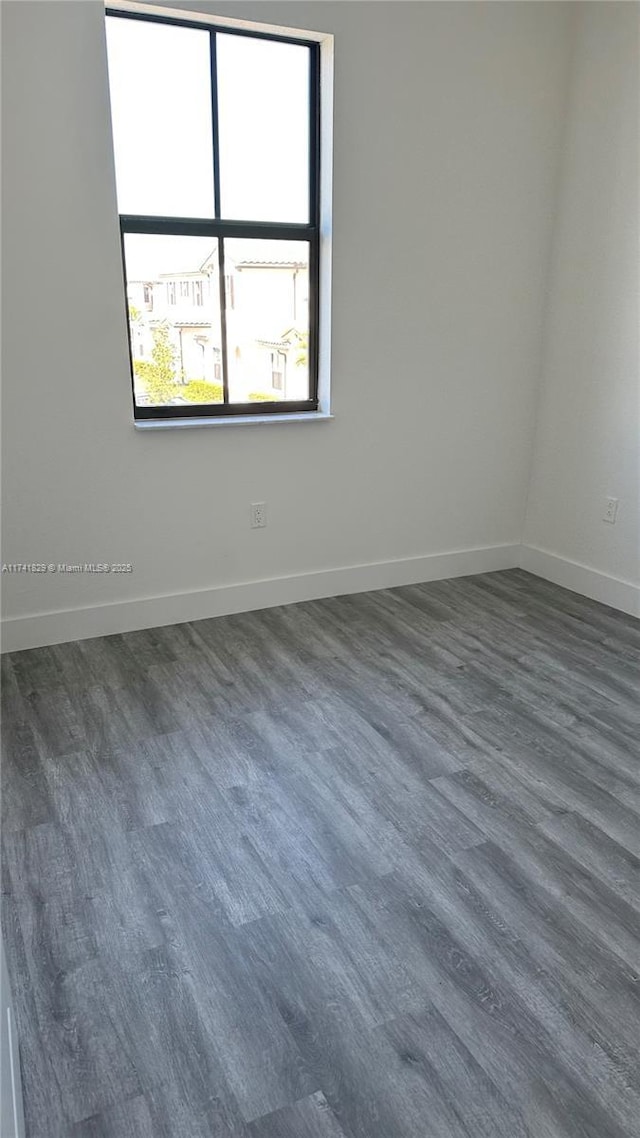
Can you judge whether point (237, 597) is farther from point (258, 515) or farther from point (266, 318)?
point (266, 318)

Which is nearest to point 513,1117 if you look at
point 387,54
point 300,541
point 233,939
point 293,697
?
point 233,939

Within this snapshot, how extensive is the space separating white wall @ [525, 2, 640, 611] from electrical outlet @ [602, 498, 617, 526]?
Answer: 0.03 m

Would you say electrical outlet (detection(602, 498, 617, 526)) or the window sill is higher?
the window sill

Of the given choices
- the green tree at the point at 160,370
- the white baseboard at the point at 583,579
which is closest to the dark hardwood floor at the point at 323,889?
the white baseboard at the point at 583,579

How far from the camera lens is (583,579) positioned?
12.3 ft

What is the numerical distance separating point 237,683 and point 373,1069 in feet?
5.11

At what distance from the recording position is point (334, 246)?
3.16 m

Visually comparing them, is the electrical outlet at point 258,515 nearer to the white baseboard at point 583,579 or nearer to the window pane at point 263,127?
the window pane at point 263,127

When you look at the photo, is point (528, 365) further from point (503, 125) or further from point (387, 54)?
point (387, 54)

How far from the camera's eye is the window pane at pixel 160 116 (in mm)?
2707

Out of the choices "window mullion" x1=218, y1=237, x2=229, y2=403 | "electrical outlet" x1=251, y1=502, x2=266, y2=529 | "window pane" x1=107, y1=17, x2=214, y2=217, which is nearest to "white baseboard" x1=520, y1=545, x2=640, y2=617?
"electrical outlet" x1=251, y1=502, x2=266, y2=529

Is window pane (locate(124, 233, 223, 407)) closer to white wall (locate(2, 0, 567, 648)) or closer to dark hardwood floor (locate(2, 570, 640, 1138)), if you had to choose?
white wall (locate(2, 0, 567, 648))

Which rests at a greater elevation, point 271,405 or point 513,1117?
point 271,405

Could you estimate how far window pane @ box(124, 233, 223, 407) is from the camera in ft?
9.64
